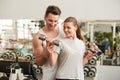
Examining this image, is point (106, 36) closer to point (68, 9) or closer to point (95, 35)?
point (95, 35)

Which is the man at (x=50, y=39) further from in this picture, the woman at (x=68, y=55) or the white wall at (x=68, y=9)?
the white wall at (x=68, y=9)

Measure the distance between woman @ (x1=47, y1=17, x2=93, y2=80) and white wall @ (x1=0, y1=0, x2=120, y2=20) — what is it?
207 centimetres

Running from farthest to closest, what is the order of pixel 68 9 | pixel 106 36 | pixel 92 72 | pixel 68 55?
pixel 68 9
pixel 106 36
pixel 92 72
pixel 68 55

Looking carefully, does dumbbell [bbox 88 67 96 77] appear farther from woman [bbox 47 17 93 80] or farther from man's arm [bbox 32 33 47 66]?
man's arm [bbox 32 33 47 66]

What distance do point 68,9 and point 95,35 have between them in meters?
0.68

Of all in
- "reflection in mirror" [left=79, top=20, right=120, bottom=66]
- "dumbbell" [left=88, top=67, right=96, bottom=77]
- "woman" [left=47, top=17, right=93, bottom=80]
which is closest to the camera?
"woman" [left=47, top=17, right=93, bottom=80]

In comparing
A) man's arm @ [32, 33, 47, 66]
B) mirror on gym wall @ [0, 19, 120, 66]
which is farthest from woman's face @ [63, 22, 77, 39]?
mirror on gym wall @ [0, 19, 120, 66]

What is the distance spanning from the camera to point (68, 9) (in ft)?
12.4

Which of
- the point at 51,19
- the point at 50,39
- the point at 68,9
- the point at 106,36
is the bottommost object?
the point at 106,36

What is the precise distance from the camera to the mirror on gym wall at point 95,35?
11.9 ft

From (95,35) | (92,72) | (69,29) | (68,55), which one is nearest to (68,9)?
(95,35)

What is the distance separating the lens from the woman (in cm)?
162

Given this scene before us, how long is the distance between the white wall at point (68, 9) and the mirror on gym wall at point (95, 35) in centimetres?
10

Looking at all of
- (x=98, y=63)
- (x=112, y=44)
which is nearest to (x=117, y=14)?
(x=112, y=44)
